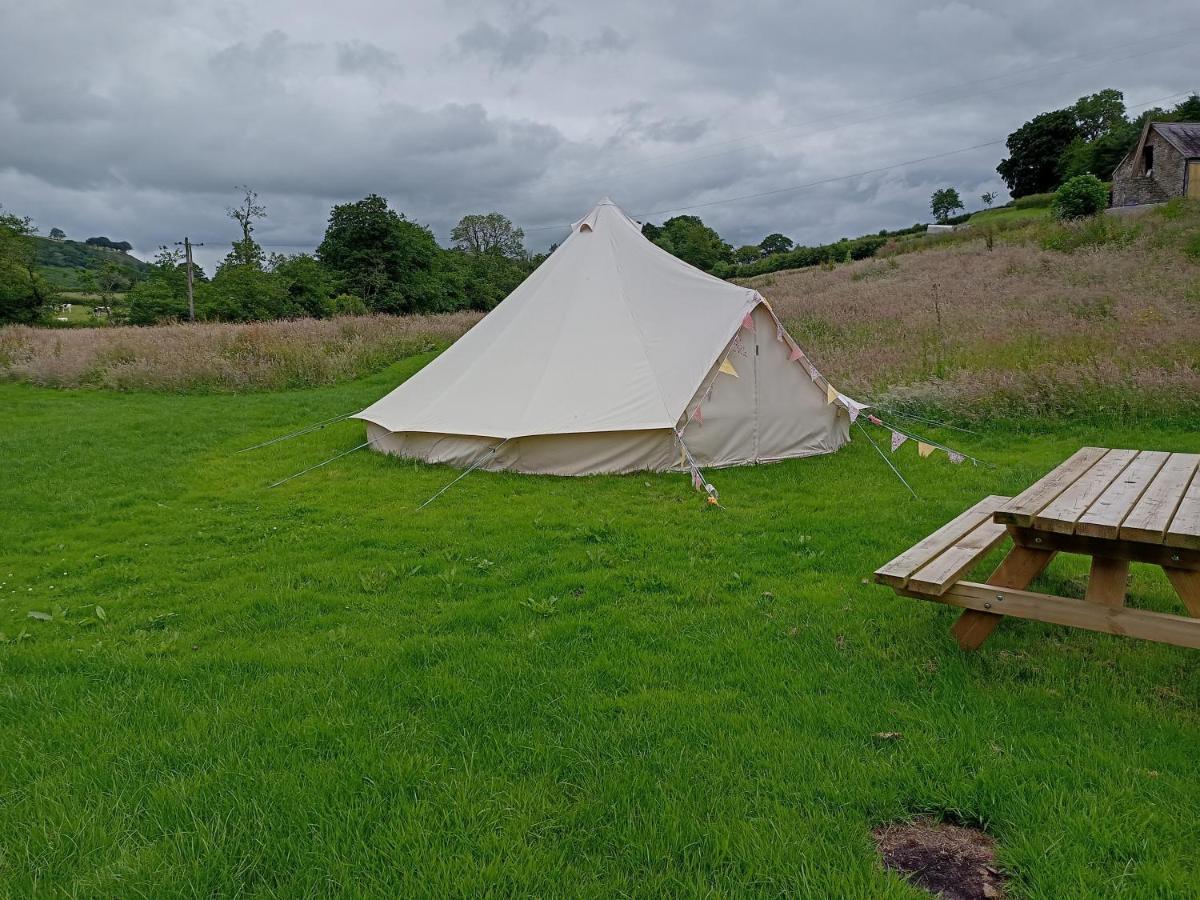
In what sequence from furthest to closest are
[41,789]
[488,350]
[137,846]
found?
[488,350] → [41,789] → [137,846]

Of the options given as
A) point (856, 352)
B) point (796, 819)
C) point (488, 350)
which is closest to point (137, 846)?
point (796, 819)

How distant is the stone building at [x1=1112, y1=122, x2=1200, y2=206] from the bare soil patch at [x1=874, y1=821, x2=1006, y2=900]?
33.6m

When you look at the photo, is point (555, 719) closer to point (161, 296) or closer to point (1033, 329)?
point (1033, 329)

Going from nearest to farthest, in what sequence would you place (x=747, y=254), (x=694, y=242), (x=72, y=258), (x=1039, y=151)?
1. (x=694, y=242)
2. (x=1039, y=151)
3. (x=747, y=254)
4. (x=72, y=258)

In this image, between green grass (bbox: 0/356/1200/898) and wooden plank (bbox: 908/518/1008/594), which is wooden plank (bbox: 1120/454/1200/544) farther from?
green grass (bbox: 0/356/1200/898)

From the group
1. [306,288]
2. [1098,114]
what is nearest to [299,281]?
[306,288]

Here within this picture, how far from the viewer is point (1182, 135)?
2756 cm

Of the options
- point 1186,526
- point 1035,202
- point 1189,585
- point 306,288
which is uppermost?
point 1035,202

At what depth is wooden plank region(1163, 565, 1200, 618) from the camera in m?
2.59

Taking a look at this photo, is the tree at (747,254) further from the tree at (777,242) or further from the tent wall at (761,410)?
the tent wall at (761,410)

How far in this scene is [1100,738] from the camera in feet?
7.80

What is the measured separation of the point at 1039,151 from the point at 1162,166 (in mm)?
23353

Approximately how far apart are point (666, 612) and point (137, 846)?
2372 mm

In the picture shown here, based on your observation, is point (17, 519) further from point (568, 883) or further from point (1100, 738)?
point (1100, 738)
